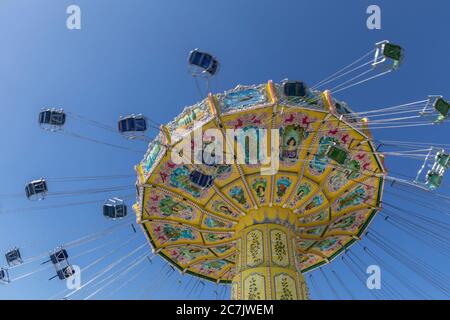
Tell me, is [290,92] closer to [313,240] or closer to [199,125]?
[199,125]

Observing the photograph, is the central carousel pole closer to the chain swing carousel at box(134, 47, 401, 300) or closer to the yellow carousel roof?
the chain swing carousel at box(134, 47, 401, 300)

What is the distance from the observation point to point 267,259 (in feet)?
43.0

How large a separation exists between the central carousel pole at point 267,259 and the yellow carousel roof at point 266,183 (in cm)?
49

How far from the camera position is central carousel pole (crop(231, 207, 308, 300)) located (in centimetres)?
1248

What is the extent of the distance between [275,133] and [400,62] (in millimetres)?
4198

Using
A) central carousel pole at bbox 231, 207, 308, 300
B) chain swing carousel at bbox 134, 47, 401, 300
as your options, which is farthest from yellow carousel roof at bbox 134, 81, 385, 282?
central carousel pole at bbox 231, 207, 308, 300

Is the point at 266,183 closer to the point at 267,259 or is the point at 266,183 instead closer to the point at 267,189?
the point at 267,189

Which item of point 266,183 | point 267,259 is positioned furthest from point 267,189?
point 267,259

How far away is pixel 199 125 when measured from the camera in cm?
1287

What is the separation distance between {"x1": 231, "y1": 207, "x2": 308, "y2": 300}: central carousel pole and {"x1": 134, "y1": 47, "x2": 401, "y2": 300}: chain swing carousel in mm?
34

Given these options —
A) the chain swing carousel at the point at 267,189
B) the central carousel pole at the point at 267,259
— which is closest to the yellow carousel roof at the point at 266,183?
the chain swing carousel at the point at 267,189

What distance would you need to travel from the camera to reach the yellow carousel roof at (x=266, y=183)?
42.2 feet

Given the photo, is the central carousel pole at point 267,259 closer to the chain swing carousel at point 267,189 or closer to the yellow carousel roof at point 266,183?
the chain swing carousel at point 267,189
